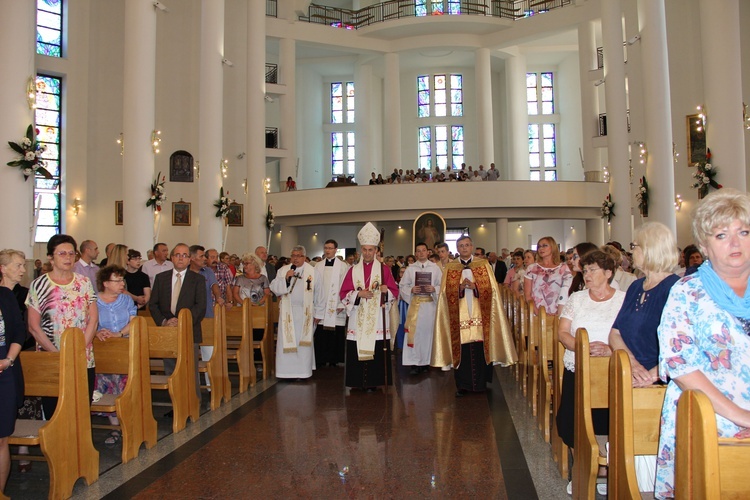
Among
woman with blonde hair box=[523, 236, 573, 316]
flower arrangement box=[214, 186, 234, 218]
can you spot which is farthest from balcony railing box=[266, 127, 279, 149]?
woman with blonde hair box=[523, 236, 573, 316]

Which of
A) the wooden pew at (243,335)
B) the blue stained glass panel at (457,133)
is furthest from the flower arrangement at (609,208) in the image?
the wooden pew at (243,335)

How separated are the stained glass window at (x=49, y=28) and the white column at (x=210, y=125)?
6.15 metres

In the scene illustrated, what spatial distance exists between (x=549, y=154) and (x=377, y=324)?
2469 cm

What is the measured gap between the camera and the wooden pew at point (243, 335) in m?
8.00

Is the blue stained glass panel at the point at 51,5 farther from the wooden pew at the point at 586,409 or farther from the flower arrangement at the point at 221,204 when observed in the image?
the wooden pew at the point at 586,409

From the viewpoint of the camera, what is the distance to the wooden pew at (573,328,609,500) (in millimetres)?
3795

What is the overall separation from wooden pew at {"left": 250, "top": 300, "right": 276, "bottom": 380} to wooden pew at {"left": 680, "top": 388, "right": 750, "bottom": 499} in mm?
6693

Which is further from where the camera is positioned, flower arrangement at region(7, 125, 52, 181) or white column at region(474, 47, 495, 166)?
white column at region(474, 47, 495, 166)

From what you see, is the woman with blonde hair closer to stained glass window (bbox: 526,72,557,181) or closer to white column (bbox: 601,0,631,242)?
white column (bbox: 601,0,631,242)

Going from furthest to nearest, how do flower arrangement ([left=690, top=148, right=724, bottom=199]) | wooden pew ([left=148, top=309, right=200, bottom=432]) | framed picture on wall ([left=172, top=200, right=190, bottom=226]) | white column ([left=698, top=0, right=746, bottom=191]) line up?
1. framed picture on wall ([left=172, top=200, right=190, bottom=226])
2. white column ([left=698, top=0, right=746, bottom=191])
3. flower arrangement ([left=690, top=148, right=724, bottom=199])
4. wooden pew ([left=148, top=309, right=200, bottom=432])

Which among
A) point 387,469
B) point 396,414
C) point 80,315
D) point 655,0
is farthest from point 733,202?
point 655,0

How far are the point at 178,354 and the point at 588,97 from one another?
21.6 metres

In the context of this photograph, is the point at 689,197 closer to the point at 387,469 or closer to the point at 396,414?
the point at 396,414

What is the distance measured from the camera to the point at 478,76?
90.2ft
